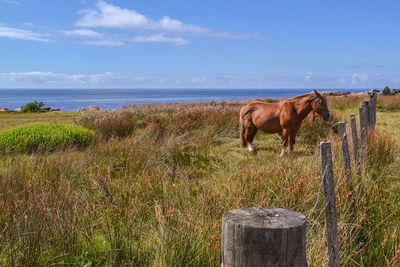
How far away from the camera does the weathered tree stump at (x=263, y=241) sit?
Result: 1507 millimetres

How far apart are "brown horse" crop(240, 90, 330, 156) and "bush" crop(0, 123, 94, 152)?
4.06 m

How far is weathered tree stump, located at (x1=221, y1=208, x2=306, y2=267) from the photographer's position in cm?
151

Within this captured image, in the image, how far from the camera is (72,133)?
8.54 metres

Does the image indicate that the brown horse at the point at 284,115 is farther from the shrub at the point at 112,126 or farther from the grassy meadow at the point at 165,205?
the shrub at the point at 112,126

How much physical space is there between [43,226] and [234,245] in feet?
6.88

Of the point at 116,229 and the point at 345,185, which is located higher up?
the point at 345,185

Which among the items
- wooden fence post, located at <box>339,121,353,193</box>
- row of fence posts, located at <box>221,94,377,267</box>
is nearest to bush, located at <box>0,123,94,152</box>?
wooden fence post, located at <box>339,121,353,193</box>

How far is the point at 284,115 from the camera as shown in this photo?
7.71 meters

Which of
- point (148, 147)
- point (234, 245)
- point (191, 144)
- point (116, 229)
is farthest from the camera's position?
point (191, 144)

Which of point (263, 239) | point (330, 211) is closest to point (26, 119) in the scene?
point (330, 211)

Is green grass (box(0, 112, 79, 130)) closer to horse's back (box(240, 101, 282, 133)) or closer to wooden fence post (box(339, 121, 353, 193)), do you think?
horse's back (box(240, 101, 282, 133))

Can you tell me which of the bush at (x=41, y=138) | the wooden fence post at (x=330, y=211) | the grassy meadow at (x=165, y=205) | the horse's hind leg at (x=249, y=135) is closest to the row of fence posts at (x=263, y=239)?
the wooden fence post at (x=330, y=211)

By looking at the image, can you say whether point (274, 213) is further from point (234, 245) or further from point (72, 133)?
point (72, 133)

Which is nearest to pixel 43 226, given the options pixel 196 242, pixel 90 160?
pixel 196 242
